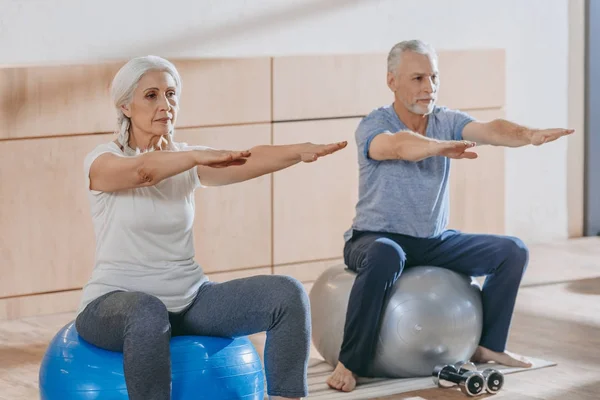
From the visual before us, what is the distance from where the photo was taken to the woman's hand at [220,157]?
2664 mm

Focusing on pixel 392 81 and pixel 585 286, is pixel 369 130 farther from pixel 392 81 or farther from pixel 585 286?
pixel 585 286

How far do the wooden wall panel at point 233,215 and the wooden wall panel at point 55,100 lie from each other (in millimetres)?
416

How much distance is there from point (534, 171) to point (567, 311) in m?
1.74

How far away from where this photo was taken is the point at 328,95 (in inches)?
218

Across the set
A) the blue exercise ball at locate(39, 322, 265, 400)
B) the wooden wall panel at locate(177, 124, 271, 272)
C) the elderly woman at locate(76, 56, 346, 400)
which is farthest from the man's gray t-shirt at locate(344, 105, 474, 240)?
the wooden wall panel at locate(177, 124, 271, 272)

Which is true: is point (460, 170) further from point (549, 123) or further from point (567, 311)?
point (567, 311)

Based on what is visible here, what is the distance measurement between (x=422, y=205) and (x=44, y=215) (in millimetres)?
1836

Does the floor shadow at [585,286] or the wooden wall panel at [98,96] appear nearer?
the wooden wall panel at [98,96]

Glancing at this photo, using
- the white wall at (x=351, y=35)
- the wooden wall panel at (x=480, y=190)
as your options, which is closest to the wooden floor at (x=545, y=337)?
the wooden wall panel at (x=480, y=190)

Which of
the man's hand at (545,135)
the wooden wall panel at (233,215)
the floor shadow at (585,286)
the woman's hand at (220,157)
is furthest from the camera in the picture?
the wooden wall panel at (233,215)

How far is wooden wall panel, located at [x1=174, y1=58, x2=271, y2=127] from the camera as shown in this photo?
516cm

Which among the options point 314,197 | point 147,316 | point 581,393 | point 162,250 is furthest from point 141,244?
point 314,197

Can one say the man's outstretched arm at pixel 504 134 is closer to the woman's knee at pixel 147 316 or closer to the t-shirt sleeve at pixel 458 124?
the t-shirt sleeve at pixel 458 124

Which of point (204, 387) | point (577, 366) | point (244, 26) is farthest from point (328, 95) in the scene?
point (204, 387)
